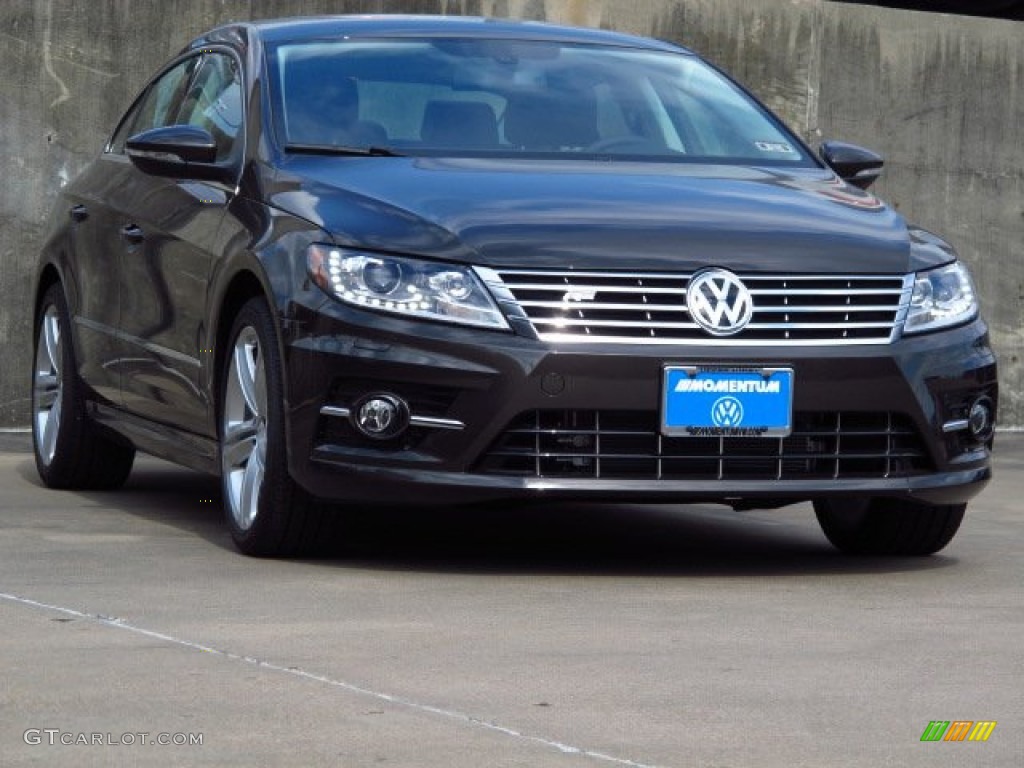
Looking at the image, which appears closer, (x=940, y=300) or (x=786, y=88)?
(x=940, y=300)

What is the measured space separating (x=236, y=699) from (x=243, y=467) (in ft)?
8.51

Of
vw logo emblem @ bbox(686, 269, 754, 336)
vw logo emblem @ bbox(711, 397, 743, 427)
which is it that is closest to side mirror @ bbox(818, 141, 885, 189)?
vw logo emblem @ bbox(686, 269, 754, 336)

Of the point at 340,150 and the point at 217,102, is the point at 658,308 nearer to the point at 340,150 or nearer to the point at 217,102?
the point at 340,150

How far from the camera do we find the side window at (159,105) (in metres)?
9.34

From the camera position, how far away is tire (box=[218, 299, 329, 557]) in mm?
7305

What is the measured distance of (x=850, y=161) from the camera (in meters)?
8.55

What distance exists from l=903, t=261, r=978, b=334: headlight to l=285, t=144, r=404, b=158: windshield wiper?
1576 millimetres

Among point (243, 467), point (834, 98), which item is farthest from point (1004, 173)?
point (243, 467)

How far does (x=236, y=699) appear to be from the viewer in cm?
510

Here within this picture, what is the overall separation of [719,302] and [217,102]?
230 centimetres

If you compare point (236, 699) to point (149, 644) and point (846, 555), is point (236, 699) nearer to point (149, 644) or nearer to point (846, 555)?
Result: point (149, 644)

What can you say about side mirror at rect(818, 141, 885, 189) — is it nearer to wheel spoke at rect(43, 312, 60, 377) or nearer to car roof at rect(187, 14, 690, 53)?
car roof at rect(187, 14, 690, 53)

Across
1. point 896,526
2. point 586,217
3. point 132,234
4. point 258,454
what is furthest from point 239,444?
point 896,526

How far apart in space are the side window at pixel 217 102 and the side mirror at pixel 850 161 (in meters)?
1.87
